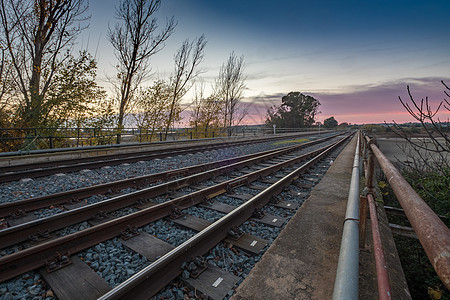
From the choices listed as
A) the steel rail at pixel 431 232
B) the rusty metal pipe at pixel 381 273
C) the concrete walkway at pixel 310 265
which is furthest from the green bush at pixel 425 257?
the steel rail at pixel 431 232

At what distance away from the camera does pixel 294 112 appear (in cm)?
7050

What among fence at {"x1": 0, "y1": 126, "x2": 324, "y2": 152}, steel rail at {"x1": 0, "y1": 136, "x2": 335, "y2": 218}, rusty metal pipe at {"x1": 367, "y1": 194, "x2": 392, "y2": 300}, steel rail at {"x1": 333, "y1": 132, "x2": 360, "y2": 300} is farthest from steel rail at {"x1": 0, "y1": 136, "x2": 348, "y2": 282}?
fence at {"x1": 0, "y1": 126, "x2": 324, "y2": 152}

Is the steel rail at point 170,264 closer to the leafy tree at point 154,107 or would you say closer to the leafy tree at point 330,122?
the leafy tree at point 154,107

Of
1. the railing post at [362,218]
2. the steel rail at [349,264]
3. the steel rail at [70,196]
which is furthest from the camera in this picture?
the steel rail at [70,196]

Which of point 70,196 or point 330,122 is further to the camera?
point 330,122

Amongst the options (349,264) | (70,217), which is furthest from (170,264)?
(70,217)

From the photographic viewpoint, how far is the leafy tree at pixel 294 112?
217 ft

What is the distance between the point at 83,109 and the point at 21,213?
1036cm

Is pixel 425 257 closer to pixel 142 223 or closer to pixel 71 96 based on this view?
pixel 142 223

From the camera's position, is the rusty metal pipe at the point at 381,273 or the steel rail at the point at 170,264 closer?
the rusty metal pipe at the point at 381,273

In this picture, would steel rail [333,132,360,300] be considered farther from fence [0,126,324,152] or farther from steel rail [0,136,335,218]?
fence [0,126,324,152]

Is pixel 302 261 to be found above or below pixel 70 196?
below

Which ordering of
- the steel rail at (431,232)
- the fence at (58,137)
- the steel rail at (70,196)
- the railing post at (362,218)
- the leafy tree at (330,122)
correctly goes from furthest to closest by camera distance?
the leafy tree at (330,122)
the fence at (58,137)
the steel rail at (70,196)
the railing post at (362,218)
the steel rail at (431,232)

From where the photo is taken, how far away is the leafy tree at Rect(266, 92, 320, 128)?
66.2 meters
